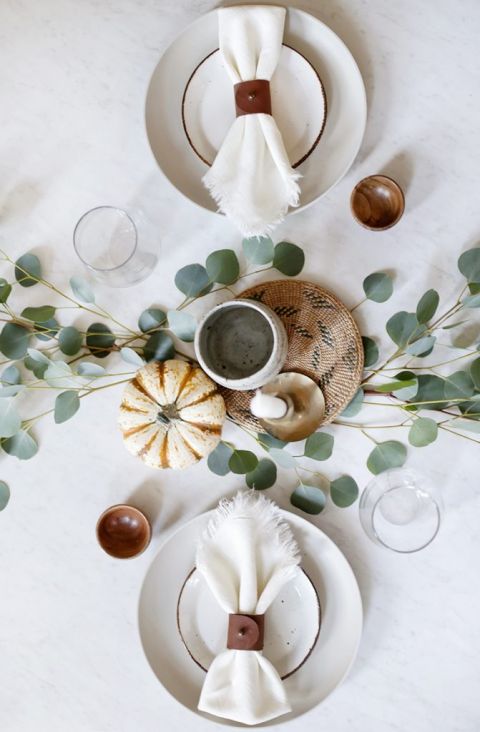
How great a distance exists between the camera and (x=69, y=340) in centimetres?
145

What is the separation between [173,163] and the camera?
1.42 metres

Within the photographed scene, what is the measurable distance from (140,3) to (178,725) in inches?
63.8

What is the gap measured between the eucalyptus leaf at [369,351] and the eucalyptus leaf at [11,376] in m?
0.78

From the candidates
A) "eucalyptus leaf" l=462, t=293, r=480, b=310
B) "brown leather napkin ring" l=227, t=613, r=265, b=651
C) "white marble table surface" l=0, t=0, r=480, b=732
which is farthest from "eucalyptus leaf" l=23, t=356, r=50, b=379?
"eucalyptus leaf" l=462, t=293, r=480, b=310

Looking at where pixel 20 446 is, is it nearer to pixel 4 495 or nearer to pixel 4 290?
pixel 4 495

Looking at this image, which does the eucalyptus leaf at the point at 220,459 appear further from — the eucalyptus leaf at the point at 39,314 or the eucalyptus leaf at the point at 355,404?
the eucalyptus leaf at the point at 39,314

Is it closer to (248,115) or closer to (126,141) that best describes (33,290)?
(126,141)

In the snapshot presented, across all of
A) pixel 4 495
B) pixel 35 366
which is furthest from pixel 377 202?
pixel 4 495

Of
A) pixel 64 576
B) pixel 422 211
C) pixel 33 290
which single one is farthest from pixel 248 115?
pixel 64 576

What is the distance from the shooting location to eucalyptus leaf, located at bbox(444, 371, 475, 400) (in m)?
1.33

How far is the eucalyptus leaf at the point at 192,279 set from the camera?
1.42 meters

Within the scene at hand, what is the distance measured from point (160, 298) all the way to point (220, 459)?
0.38 meters

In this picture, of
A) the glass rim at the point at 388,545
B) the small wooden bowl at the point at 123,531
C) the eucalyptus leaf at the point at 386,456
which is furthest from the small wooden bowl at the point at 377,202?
the small wooden bowl at the point at 123,531

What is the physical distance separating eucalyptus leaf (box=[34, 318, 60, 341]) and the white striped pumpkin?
0.24m
